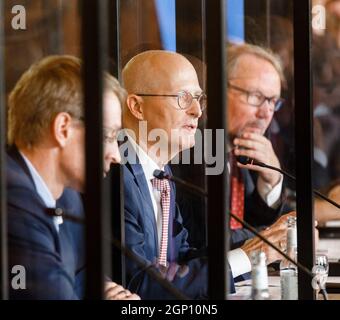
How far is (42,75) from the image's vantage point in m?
2.40

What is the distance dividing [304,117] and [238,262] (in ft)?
1.65

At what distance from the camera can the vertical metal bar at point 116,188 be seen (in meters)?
2.57

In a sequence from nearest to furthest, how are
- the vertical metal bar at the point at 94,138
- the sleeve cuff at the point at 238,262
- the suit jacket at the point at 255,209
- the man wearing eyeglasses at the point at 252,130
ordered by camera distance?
the vertical metal bar at the point at 94,138 → the sleeve cuff at the point at 238,262 → the man wearing eyeglasses at the point at 252,130 → the suit jacket at the point at 255,209

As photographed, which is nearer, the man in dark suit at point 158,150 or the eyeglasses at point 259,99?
the man in dark suit at point 158,150

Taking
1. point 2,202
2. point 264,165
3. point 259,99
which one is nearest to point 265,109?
point 259,99

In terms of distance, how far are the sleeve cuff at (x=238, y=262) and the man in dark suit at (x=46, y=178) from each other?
485 mm

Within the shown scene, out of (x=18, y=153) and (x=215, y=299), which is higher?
(x=18, y=153)

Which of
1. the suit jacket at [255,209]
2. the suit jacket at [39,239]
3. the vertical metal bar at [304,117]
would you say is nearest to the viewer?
the suit jacket at [39,239]

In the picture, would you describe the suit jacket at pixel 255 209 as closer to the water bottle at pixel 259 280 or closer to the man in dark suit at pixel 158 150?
the water bottle at pixel 259 280

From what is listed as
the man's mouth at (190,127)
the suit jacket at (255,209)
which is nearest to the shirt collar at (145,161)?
the man's mouth at (190,127)

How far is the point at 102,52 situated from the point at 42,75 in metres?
0.46

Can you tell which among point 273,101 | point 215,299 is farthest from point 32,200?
point 273,101

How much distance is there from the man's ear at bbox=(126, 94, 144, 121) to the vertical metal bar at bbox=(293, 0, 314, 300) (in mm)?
362
